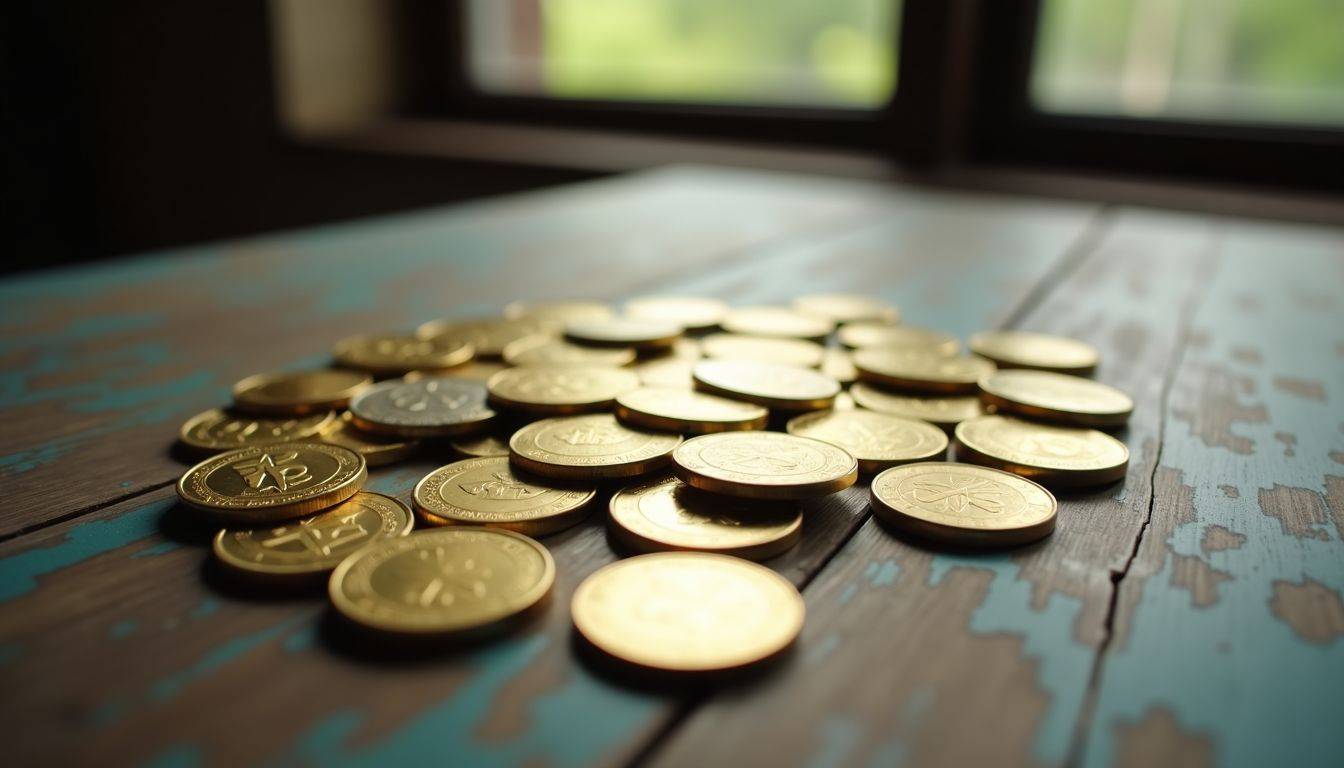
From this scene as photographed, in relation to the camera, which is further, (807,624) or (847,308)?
(847,308)

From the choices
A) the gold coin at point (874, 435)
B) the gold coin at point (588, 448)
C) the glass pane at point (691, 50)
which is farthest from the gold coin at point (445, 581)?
the glass pane at point (691, 50)

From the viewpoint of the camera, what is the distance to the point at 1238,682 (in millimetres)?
521

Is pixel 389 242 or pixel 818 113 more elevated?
pixel 818 113

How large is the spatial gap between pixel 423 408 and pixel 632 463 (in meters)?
0.24

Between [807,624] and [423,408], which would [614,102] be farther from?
[807,624]

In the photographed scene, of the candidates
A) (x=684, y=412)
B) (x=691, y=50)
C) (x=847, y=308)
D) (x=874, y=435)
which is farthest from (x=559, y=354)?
(x=691, y=50)

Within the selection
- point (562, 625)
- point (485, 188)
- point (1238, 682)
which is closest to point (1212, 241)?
point (1238, 682)

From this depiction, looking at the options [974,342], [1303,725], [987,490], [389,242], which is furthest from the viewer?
[389,242]

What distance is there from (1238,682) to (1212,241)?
70.9 inches

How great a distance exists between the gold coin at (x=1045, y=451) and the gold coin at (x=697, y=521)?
215 mm

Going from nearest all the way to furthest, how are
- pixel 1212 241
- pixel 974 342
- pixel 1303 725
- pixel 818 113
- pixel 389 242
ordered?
pixel 1303 725 → pixel 974 342 → pixel 389 242 → pixel 1212 241 → pixel 818 113

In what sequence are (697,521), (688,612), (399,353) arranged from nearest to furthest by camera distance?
(688,612)
(697,521)
(399,353)

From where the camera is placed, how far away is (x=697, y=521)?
69 cm

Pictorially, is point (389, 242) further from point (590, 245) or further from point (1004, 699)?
point (1004, 699)
